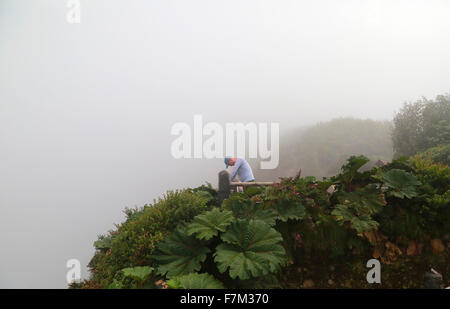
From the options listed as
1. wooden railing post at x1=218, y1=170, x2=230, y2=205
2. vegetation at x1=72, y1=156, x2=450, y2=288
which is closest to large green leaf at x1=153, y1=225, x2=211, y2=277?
vegetation at x1=72, y1=156, x2=450, y2=288

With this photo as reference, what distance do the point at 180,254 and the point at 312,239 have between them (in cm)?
215

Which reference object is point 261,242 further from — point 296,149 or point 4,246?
point 4,246

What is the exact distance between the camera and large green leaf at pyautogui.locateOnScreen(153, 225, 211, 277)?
3.29 metres

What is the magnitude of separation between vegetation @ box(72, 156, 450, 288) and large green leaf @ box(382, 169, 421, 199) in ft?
0.05

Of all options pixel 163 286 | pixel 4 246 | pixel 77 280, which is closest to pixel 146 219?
pixel 163 286

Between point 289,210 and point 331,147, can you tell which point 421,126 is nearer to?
point 331,147

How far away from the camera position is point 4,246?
120500 mm

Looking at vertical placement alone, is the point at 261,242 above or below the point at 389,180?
below

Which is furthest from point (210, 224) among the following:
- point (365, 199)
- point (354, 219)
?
point (365, 199)

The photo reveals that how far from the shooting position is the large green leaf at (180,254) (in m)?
3.29

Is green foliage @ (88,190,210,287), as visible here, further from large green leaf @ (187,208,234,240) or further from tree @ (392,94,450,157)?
tree @ (392,94,450,157)

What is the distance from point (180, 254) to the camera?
11.7ft
